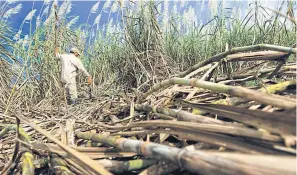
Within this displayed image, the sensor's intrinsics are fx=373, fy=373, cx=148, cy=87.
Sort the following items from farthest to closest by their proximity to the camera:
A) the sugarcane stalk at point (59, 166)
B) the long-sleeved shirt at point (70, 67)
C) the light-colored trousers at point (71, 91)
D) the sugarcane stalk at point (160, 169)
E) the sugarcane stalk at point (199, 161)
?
the long-sleeved shirt at point (70, 67)
the light-colored trousers at point (71, 91)
the sugarcane stalk at point (59, 166)
the sugarcane stalk at point (160, 169)
the sugarcane stalk at point (199, 161)

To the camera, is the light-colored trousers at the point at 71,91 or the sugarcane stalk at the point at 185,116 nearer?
the sugarcane stalk at the point at 185,116

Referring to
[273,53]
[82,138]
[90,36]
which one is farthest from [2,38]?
[273,53]

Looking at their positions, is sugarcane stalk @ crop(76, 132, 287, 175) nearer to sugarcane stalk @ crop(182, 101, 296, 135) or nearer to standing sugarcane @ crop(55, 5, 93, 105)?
sugarcane stalk @ crop(182, 101, 296, 135)

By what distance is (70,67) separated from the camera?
544 cm

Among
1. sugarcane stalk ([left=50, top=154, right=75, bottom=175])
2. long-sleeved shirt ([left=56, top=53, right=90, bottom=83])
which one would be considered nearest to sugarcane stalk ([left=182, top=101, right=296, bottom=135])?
sugarcane stalk ([left=50, top=154, right=75, bottom=175])

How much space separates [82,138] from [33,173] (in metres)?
0.22

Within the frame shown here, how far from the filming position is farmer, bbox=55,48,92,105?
506 cm

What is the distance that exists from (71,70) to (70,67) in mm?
88

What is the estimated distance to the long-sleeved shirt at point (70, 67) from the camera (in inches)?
204

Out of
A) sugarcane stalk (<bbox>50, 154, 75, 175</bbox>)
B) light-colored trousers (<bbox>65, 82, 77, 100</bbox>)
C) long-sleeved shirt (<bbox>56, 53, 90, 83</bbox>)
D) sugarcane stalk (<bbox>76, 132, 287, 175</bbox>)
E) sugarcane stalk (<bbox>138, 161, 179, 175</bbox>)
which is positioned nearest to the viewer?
sugarcane stalk (<bbox>76, 132, 287, 175</bbox>)

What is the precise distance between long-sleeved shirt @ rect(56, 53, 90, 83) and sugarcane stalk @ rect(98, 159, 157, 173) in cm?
421

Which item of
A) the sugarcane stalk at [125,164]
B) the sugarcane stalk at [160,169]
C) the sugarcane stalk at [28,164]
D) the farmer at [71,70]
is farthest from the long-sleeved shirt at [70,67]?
the sugarcane stalk at [160,169]

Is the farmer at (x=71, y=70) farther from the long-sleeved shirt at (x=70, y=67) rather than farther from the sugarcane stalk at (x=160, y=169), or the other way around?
the sugarcane stalk at (x=160, y=169)

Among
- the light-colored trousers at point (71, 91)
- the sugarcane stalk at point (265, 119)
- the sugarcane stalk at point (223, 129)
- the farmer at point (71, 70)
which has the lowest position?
the light-colored trousers at point (71, 91)
